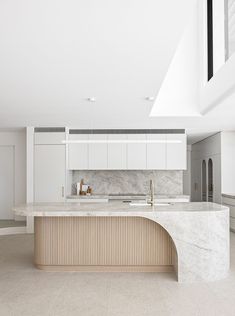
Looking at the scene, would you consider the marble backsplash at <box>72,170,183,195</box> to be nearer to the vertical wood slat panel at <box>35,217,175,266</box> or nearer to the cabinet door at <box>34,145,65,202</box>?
the cabinet door at <box>34,145,65,202</box>

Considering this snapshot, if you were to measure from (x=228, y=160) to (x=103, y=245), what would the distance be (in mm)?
4749

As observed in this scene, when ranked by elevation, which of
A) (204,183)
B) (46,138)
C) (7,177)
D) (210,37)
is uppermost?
(210,37)

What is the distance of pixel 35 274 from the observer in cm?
464

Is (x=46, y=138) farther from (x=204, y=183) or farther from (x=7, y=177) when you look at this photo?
(x=204, y=183)

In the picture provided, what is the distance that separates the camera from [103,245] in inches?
189

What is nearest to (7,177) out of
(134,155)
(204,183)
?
(134,155)

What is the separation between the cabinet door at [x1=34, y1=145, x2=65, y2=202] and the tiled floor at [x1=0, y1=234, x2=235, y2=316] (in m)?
2.90

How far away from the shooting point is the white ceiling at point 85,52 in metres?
2.48

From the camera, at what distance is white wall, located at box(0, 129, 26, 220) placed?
8508mm

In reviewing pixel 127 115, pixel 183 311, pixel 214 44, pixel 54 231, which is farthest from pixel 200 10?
pixel 183 311

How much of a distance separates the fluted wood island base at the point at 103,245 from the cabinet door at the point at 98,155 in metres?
3.38

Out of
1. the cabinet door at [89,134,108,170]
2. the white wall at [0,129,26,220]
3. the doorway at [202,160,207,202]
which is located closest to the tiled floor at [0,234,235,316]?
the cabinet door at [89,134,108,170]

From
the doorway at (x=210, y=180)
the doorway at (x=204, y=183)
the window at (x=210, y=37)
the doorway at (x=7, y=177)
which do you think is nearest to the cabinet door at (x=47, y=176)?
the doorway at (x=7, y=177)

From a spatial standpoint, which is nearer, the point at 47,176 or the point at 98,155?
the point at 47,176
